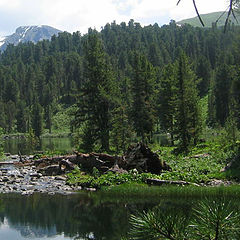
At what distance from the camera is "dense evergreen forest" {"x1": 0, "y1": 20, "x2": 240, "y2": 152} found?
39344 millimetres

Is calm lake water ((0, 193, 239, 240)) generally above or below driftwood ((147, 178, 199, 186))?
below

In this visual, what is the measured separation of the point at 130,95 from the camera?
9244 cm

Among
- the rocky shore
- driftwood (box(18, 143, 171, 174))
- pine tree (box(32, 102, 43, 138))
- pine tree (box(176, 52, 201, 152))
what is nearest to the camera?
the rocky shore

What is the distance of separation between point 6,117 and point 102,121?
9922 cm

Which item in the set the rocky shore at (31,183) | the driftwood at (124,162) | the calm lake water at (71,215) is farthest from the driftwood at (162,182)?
the rocky shore at (31,183)

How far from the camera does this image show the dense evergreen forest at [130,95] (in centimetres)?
3934

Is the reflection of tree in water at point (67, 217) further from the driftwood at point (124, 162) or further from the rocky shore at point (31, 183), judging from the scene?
the driftwood at point (124, 162)

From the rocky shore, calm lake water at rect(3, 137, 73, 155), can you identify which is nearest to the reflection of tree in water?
the rocky shore

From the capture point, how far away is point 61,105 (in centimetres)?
14575

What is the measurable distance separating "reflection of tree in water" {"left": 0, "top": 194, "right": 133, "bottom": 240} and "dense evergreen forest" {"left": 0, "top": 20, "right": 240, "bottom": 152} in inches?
311

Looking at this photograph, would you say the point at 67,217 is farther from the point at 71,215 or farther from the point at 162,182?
the point at 162,182

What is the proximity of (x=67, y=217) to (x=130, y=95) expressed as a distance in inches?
3073

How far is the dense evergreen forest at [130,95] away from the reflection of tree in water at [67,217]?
7905 millimetres

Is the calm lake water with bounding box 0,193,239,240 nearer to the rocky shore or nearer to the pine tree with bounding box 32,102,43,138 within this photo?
the rocky shore
